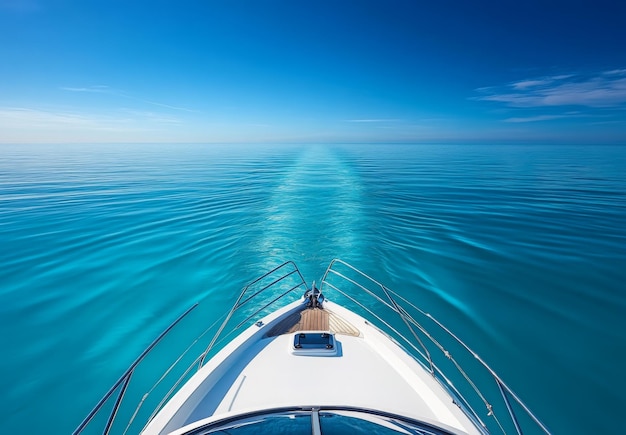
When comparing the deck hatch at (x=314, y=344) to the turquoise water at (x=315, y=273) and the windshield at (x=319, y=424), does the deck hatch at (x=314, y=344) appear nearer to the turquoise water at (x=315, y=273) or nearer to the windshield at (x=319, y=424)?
the windshield at (x=319, y=424)

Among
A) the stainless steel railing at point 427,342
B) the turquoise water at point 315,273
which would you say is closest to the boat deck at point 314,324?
the stainless steel railing at point 427,342

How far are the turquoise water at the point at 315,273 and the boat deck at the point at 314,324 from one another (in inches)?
96.1

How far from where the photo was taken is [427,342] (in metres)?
4.48

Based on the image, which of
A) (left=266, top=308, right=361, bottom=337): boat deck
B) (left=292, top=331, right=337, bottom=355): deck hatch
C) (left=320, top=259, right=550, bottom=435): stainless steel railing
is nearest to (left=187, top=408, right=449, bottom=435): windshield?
(left=320, top=259, right=550, bottom=435): stainless steel railing

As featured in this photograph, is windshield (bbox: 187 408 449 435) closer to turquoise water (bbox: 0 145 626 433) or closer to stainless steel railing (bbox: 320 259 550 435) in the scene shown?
stainless steel railing (bbox: 320 259 550 435)

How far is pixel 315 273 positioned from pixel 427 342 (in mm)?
3017

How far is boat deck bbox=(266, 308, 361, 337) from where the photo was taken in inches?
143

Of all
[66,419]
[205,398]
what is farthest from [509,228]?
[66,419]

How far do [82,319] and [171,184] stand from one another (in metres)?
14.2

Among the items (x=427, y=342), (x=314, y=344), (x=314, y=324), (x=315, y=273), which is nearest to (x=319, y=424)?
(x=314, y=344)

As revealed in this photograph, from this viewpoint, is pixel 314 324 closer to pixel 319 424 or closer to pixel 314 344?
pixel 314 344

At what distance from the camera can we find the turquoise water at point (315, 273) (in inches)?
155

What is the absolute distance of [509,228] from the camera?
9367 mm

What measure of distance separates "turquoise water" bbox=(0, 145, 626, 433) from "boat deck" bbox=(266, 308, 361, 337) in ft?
8.01
